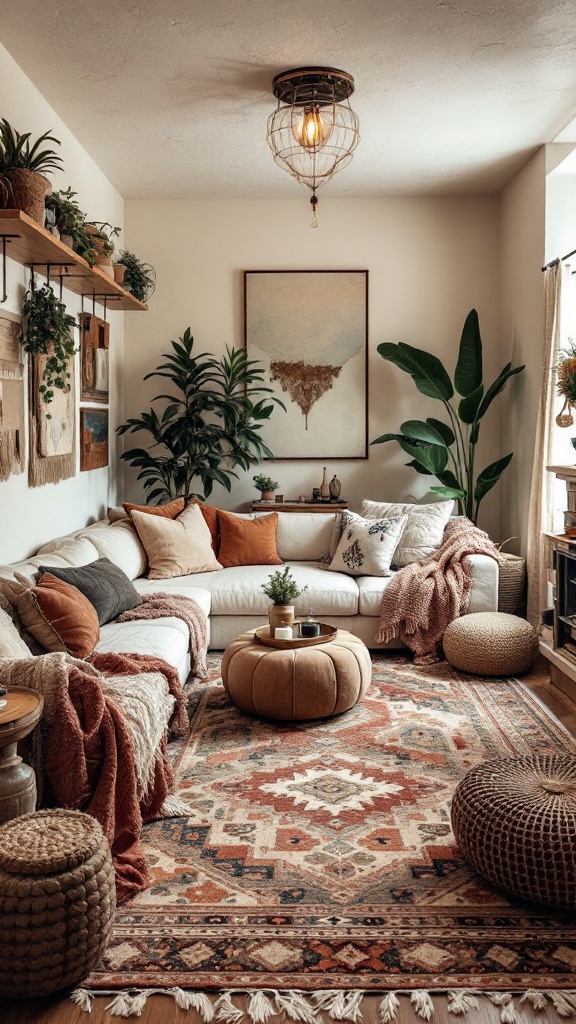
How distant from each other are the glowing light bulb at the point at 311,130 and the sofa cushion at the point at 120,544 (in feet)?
7.54

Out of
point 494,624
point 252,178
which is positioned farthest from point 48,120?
point 494,624

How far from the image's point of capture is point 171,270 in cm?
641

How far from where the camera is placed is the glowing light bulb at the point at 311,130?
14.0 ft

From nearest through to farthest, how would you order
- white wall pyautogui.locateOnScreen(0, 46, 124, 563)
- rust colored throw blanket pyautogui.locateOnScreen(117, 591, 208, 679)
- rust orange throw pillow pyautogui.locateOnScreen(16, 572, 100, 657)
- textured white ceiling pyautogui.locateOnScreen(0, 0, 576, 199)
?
rust orange throw pillow pyautogui.locateOnScreen(16, 572, 100, 657) < textured white ceiling pyautogui.locateOnScreen(0, 0, 576, 199) < white wall pyautogui.locateOnScreen(0, 46, 124, 563) < rust colored throw blanket pyautogui.locateOnScreen(117, 591, 208, 679)

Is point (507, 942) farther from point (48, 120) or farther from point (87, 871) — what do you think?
point (48, 120)

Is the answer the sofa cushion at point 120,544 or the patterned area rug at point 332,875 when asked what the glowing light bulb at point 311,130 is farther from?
the patterned area rug at point 332,875

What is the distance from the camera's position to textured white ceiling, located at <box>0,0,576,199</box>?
3520mm

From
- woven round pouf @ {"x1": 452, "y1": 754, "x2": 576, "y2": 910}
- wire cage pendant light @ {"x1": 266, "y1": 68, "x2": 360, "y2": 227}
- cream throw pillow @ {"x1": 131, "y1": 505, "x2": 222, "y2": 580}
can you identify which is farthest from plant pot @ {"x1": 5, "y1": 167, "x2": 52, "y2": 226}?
woven round pouf @ {"x1": 452, "y1": 754, "x2": 576, "y2": 910}

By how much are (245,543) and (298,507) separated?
659 millimetres

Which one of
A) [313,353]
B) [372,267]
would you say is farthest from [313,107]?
[313,353]

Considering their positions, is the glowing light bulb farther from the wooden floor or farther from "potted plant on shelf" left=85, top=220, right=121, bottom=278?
the wooden floor

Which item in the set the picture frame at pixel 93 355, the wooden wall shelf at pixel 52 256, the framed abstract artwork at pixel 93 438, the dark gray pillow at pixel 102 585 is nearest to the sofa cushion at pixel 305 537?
the framed abstract artwork at pixel 93 438

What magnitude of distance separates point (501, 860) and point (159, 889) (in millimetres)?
967

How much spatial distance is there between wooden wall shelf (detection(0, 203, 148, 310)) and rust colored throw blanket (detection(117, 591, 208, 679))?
1.67 metres
